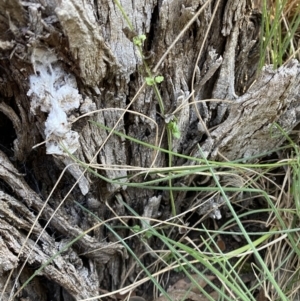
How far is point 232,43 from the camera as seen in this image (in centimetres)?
86

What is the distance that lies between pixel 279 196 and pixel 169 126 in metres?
0.33

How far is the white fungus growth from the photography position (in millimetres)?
715

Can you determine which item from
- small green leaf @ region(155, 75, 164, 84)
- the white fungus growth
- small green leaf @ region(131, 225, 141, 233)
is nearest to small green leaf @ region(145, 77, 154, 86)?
small green leaf @ region(155, 75, 164, 84)

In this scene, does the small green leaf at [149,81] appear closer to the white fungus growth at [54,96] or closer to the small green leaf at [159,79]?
the small green leaf at [159,79]

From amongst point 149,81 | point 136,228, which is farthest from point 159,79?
point 136,228

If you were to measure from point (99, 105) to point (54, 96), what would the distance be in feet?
0.35

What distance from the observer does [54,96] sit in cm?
73

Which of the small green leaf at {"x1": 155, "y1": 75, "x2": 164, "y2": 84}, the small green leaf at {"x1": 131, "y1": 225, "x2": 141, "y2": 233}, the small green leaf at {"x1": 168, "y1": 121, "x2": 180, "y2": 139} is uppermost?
the small green leaf at {"x1": 155, "y1": 75, "x2": 164, "y2": 84}

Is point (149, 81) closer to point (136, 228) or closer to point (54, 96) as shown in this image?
point (54, 96)

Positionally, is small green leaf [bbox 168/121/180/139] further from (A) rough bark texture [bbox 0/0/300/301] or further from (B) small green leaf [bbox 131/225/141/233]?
(B) small green leaf [bbox 131/225/141/233]

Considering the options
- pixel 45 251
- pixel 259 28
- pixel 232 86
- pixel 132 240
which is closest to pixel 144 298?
pixel 132 240

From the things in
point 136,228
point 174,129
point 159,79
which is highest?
point 159,79

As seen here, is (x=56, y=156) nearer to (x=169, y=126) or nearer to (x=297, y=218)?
(x=169, y=126)

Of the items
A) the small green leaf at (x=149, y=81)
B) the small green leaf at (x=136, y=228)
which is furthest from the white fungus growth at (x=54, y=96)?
the small green leaf at (x=136, y=228)
